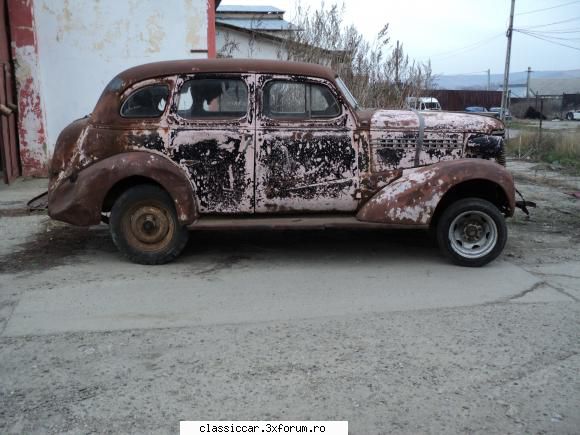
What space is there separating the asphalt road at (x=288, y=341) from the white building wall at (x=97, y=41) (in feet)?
17.6

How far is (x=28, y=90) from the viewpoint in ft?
34.8

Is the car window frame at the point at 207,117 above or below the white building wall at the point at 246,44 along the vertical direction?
below

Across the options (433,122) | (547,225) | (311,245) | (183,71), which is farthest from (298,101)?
(547,225)

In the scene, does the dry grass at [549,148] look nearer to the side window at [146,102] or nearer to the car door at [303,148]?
the car door at [303,148]

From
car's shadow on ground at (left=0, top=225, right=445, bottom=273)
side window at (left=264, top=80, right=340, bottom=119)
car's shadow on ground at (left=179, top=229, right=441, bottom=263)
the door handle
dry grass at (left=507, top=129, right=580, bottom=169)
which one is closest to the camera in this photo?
side window at (left=264, top=80, right=340, bottom=119)

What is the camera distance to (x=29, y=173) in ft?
→ 35.3

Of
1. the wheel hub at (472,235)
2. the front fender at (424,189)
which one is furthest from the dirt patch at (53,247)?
the wheel hub at (472,235)

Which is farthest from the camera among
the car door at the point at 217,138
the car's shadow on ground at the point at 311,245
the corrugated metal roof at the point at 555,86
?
the corrugated metal roof at the point at 555,86

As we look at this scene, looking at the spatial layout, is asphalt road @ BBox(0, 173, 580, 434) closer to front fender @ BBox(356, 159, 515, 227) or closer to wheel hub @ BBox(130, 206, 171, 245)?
wheel hub @ BBox(130, 206, 171, 245)

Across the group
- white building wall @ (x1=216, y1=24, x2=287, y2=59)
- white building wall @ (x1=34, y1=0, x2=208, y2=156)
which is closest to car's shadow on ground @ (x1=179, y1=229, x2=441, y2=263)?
white building wall @ (x1=34, y1=0, x2=208, y2=156)

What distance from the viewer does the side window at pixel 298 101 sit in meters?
5.88

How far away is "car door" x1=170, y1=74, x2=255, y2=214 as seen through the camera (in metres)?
5.78

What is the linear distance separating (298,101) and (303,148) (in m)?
0.51

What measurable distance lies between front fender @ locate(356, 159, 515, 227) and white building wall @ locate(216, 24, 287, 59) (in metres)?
8.14
